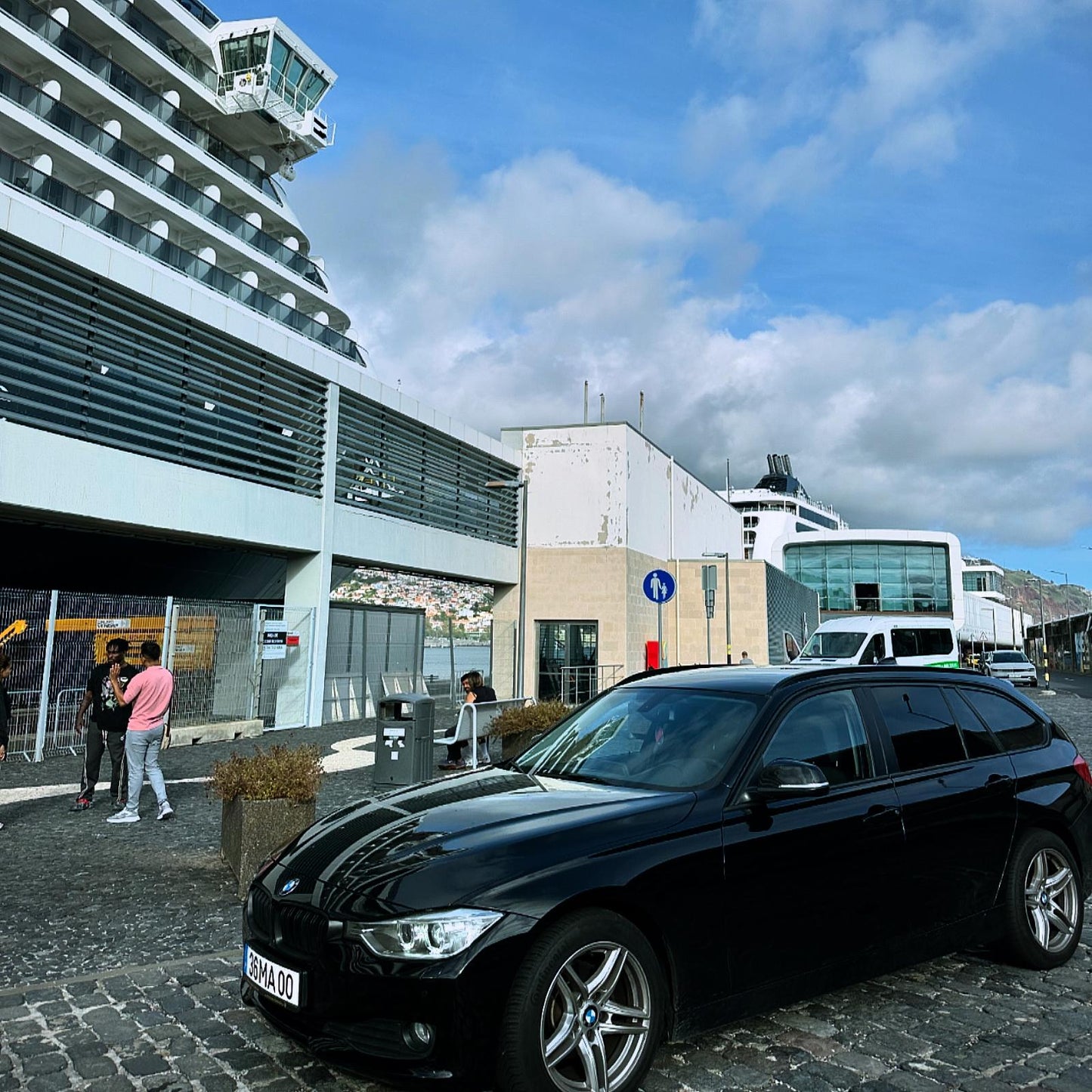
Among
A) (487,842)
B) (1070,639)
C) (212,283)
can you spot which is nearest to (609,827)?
(487,842)

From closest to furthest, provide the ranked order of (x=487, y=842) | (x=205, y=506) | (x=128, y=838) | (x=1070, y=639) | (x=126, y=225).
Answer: (x=487, y=842)
(x=128, y=838)
(x=205, y=506)
(x=126, y=225)
(x=1070, y=639)

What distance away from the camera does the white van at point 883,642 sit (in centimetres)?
2361

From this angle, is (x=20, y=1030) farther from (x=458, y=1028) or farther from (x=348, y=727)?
(x=348, y=727)

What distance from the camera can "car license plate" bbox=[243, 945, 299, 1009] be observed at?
3.11 metres

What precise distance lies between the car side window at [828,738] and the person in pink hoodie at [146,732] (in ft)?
22.2

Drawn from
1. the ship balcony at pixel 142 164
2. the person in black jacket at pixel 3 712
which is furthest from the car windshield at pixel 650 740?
the ship balcony at pixel 142 164

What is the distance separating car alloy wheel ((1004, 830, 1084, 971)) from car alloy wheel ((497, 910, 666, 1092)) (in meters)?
2.38

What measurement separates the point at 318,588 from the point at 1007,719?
15.4 m

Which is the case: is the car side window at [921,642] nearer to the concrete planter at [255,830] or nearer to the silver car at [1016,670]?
the silver car at [1016,670]

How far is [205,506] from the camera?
51.9 ft

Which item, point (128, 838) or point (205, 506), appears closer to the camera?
point (128, 838)

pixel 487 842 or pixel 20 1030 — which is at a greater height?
pixel 487 842

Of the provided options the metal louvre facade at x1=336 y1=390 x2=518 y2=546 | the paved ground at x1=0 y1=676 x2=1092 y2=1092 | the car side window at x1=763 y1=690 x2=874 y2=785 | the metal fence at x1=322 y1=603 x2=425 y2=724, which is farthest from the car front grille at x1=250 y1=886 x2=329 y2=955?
the metal louvre facade at x1=336 y1=390 x2=518 y2=546

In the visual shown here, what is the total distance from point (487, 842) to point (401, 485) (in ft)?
63.5
